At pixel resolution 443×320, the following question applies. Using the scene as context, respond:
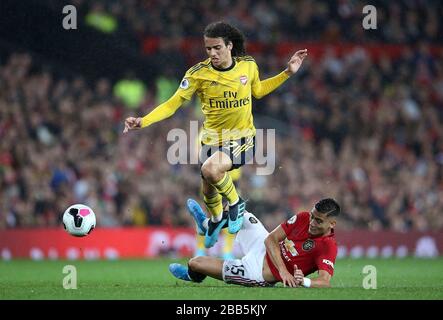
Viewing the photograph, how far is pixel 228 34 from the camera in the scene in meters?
10.7

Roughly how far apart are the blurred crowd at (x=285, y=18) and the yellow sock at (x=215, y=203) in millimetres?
10541

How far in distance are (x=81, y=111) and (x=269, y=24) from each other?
5.71 meters

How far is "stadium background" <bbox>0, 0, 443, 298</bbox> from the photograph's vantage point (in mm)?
17922

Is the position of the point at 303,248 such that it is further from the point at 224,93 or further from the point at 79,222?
the point at 79,222

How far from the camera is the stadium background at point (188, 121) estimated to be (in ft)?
58.8

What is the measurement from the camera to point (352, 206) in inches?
770

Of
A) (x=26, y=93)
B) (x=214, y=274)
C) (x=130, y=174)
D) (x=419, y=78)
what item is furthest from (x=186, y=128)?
(x=214, y=274)

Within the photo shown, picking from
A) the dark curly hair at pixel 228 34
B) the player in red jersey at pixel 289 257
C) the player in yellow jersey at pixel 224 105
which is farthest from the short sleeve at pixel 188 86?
the player in red jersey at pixel 289 257

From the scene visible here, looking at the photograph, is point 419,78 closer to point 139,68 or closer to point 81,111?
point 139,68

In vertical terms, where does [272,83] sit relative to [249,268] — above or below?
above

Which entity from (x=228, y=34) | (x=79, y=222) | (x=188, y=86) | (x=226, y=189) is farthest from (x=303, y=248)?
(x=79, y=222)

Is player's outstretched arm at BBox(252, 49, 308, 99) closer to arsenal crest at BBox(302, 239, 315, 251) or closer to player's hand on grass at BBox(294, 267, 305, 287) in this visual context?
arsenal crest at BBox(302, 239, 315, 251)

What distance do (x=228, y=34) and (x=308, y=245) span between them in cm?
247

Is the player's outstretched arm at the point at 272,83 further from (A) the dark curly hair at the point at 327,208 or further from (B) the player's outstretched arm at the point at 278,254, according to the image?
(A) the dark curly hair at the point at 327,208
